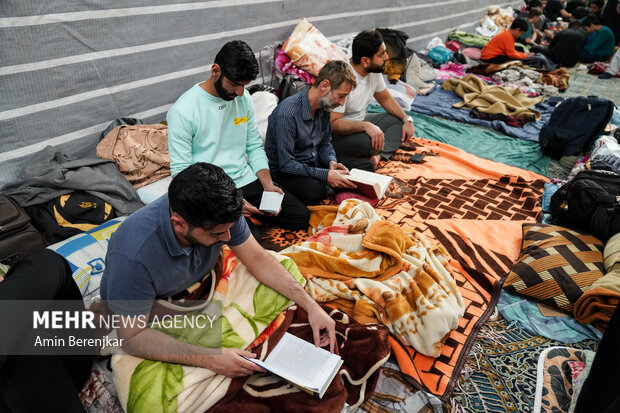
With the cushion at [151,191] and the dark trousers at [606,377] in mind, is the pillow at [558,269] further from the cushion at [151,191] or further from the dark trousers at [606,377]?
the cushion at [151,191]

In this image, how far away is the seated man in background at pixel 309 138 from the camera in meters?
2.58

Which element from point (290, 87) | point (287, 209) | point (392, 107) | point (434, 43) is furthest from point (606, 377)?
point (434, 43)

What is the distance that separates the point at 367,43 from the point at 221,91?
141cm

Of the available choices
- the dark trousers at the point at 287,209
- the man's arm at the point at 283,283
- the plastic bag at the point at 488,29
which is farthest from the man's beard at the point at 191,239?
the plastic bag at the point at 488,29

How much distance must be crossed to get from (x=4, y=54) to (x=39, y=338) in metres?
1.80

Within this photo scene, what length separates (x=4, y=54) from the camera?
2.19 meters

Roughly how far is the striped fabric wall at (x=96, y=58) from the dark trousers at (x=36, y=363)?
1453 millimetres

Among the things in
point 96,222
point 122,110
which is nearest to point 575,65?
point 122,110

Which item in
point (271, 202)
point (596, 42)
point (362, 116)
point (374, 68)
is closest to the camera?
point (271, 202)

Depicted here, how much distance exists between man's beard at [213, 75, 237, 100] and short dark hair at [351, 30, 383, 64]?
4.37 feet

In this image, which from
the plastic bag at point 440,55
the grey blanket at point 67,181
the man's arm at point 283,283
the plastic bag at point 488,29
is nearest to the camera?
the man's arm at point 283,283

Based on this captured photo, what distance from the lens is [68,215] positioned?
230 centimetres

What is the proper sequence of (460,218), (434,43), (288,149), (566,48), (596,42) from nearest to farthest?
(288,149), (460,218), (434,43), (566,48), (596,42)

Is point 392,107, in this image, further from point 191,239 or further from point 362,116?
point 191,239
